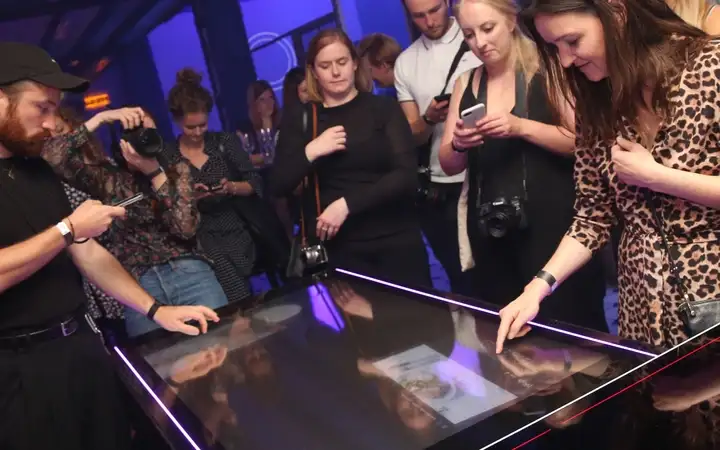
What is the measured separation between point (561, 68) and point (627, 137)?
21 cm

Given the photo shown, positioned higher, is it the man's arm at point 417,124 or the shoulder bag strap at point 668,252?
the man's arm at point 417,124

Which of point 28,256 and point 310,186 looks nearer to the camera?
point 28,256

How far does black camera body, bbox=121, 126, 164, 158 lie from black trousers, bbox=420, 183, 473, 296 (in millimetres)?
1038

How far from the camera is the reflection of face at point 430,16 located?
100 inches

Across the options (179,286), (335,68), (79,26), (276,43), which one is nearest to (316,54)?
(335,68)

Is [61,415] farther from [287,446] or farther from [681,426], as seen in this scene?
[681,426]

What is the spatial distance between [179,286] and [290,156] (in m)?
0.62

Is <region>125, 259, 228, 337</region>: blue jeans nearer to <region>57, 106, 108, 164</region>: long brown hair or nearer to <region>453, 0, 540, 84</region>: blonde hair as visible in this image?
<region>57, 106, 108, 164</region>: long brown hair

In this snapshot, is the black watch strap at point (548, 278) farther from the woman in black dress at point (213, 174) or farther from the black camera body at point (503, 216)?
the woman in black dress at point (213, 174)

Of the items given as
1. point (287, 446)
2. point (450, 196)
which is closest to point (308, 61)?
point (450, 196)

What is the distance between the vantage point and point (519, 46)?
6.53 feet

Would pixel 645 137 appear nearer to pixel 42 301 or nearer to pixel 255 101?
pixel 42 301

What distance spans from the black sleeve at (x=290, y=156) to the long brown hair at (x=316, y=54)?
3.2 inches

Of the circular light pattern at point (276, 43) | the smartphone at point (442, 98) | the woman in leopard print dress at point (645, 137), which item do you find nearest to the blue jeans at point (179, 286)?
the smartphone at point (442, 98)
